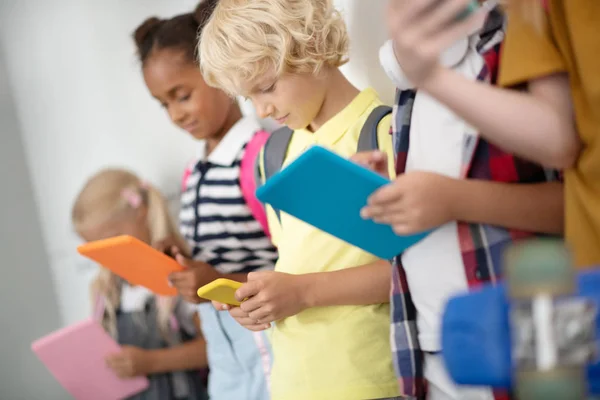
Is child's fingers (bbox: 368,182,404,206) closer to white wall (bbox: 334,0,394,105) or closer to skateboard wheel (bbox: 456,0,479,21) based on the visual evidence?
skateboard wheel (bbox: 456,0,479,21)

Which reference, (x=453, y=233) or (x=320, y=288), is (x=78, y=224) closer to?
(x=320, y=288)

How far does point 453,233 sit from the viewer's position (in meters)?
0.66

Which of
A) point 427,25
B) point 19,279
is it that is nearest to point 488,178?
point 427,25

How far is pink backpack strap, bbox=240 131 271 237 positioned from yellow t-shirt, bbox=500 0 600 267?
26.8 inches

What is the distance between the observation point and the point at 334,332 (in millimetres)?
872

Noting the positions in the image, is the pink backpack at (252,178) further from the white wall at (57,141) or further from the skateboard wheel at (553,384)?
the skateboard wheel at (553,384)

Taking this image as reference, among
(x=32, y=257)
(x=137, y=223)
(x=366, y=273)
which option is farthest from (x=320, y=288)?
(x=32, y=257)

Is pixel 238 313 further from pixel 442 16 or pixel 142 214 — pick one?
pixel 142 214

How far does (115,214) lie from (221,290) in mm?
790

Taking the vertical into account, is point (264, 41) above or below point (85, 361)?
above

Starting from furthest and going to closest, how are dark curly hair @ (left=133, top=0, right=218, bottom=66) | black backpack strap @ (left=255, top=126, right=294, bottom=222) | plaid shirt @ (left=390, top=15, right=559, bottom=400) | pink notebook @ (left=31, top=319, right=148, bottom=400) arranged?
pink notebook @ (left=31, top=319, right=148, bottom=400) < dark curly hair @ (left=133, top=0, right=218, bottom=66) < black backpack strap @ (left=255, top=126, right=294, bottom=222) < plaid shirt @ (left=390, top=15, right=559, bottom=400)

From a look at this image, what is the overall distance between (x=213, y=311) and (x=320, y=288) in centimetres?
44

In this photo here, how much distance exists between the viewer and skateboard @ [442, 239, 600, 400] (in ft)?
1.06

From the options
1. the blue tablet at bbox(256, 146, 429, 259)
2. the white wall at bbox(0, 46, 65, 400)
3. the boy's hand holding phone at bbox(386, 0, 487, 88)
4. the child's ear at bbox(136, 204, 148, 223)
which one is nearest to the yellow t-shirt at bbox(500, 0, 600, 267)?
the boy's hand holding phone at bbox(386, 0, 487, 88)
